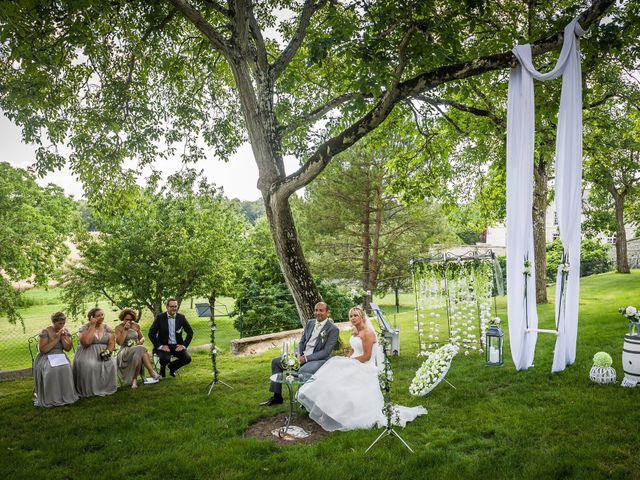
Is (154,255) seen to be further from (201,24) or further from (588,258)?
(588,258)

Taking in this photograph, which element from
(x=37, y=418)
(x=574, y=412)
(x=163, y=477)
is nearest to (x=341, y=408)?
(x=163, y=477)

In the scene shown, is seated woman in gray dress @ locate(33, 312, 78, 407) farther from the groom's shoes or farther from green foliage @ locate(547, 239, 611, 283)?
green foliage @ locate(547, 239, 611, 283)

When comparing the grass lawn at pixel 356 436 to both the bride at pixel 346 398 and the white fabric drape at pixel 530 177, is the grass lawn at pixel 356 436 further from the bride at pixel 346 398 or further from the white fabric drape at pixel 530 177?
the white fabric drape at pixel 530 177

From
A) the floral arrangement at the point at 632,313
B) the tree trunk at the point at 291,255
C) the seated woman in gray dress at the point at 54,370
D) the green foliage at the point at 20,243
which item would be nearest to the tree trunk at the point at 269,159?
the tree trunk at the point at 291,255

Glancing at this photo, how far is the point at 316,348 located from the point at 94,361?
342 centimetres

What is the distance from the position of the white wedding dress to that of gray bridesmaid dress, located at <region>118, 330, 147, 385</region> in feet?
11.5

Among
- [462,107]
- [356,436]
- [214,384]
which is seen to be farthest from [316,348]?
[462,107]

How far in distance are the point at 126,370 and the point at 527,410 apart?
6.03m

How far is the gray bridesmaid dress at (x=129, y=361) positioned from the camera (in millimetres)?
7578

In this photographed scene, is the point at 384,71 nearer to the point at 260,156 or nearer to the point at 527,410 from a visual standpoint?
the point at 260,156

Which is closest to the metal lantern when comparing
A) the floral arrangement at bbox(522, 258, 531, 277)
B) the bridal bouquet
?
the floral arrangement at bbox(522, 258, 531, 277)

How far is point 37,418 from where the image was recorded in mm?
5977

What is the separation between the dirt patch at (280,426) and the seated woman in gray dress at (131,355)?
293cm

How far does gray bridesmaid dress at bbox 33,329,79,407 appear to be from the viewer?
650cm
